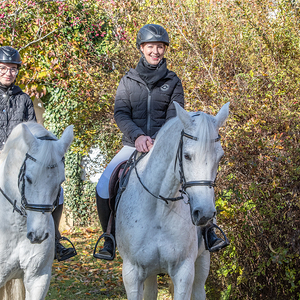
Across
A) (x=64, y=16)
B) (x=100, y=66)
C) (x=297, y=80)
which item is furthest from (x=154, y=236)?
(x=64, y=16)

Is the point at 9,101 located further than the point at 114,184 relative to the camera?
Yes

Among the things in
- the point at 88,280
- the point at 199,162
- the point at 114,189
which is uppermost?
the point at 199,162

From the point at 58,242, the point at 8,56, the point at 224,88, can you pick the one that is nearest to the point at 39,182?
the point at 58,242

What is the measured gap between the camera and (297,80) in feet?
18.9

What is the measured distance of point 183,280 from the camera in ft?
10.5

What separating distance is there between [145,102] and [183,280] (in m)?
1.70

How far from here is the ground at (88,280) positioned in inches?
261

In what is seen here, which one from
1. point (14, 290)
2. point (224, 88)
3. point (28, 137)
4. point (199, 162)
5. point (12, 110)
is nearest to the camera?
point (199, 162)

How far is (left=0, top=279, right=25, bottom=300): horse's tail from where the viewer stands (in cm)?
393

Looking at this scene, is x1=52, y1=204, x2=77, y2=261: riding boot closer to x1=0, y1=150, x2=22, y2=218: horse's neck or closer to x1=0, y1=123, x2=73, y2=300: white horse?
x1=0, y1=123, x2=73, y2=300: white horse

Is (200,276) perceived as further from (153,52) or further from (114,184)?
(153,52)

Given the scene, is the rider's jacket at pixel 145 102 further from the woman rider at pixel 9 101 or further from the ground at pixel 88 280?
the ground at pixel 88 280

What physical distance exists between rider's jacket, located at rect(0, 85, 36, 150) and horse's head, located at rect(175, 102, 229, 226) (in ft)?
7.28

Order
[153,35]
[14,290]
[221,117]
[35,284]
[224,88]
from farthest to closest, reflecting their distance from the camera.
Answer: [224,88] < [14,290] < [153,35] < [35,284] < [221,117]
